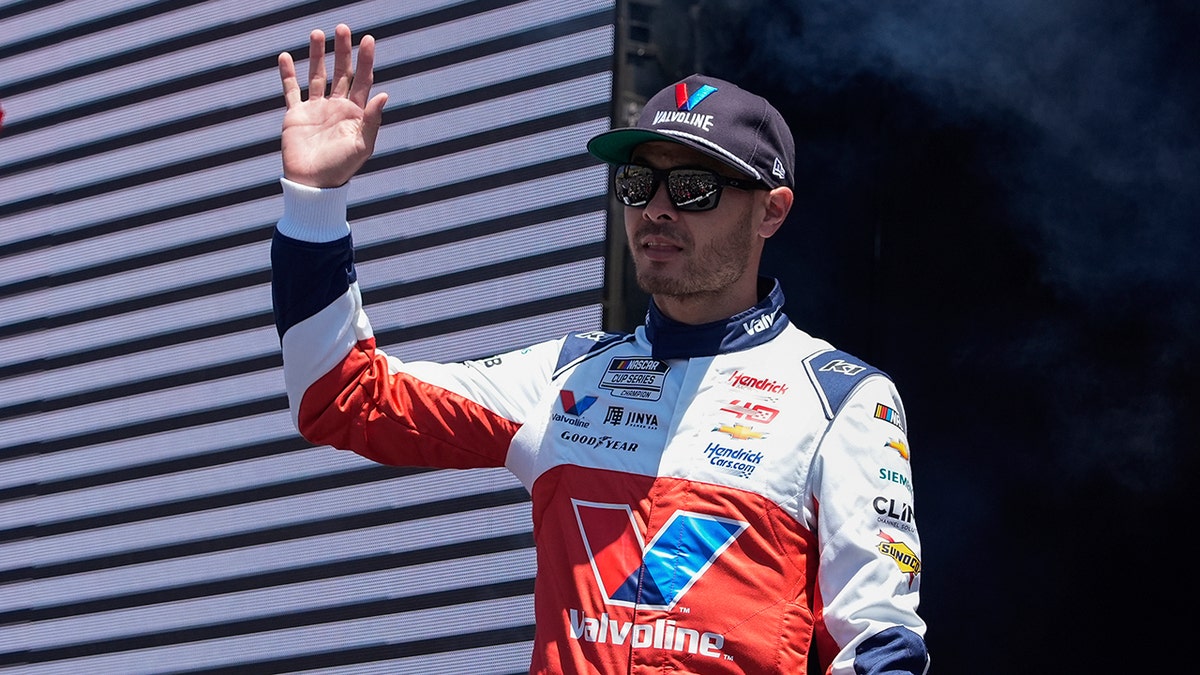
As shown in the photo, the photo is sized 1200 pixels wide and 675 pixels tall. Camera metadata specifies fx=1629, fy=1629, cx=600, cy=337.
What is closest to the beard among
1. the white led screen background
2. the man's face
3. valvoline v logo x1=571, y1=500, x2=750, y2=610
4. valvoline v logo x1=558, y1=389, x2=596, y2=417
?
the man's face

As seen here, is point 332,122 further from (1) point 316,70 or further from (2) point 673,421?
(2) point 673,421

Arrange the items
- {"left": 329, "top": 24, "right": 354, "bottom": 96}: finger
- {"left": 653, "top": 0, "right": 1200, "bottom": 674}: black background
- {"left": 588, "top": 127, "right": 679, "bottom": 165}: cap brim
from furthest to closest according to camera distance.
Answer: {"left": 653, "top": 0, "right": 1200, "bottom": 674}: black background
{"left": 329, "top": 24, "right": 354, "bottom": 96}: finger
{"left": 588, "top": 127, "right": 679, "bottom": 165}: cap brim

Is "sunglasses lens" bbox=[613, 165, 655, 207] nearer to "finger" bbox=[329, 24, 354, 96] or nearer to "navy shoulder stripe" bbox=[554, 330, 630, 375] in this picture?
"navy shoulder stripe" bbox=[554, 330, 630, 375]

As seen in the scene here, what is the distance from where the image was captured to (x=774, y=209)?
2793 millimetres

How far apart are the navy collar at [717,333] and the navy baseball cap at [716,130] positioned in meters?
0.22

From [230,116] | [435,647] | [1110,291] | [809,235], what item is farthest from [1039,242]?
[230,116]

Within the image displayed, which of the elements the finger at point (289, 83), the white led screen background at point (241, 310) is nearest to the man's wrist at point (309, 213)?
the finger at point (289, 83)

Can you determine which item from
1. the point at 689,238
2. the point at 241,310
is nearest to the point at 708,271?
the point at 689,238

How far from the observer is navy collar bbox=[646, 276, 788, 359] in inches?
106

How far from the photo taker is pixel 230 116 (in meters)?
4.71

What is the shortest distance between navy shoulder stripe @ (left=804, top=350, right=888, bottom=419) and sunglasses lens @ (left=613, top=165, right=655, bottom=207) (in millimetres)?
380

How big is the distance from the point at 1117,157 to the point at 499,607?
176 cm

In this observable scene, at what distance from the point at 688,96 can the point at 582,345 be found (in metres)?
0.48

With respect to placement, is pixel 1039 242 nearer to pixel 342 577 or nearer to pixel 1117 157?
pixel 1117 157
